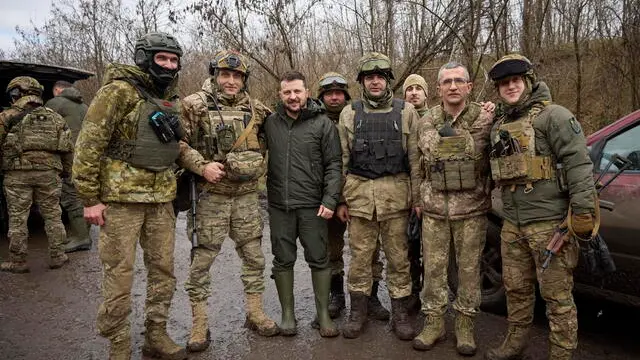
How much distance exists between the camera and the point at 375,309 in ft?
12.9

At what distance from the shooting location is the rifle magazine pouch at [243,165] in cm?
340

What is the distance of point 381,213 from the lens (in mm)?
3500

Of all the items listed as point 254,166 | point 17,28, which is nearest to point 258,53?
point 254,166

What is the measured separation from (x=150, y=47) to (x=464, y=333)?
2.94m

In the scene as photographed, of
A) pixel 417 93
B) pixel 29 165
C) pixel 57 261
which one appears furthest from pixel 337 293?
pixel 29 165

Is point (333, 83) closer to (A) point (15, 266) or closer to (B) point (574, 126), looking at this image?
(B) point (574, 126)

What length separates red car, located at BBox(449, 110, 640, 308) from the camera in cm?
290

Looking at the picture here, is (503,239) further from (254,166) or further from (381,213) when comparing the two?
(254,166)

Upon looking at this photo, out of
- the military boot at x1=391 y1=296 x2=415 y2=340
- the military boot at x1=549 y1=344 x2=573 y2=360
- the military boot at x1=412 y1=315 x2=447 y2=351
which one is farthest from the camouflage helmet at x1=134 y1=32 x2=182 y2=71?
the military boot at x1=549 y1=344 x2=573 y2=360

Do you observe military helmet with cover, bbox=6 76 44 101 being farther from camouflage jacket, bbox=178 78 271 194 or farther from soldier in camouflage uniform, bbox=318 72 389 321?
soldier in camouflage uniform, bbox=318 72 389 321

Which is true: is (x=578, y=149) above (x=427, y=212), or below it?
above

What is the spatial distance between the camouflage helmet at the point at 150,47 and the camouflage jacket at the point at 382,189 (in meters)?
1.42

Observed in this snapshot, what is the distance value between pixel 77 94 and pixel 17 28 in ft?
44.7

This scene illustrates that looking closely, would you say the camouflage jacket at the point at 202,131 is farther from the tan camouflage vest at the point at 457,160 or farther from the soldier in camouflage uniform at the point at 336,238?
the tan camouflage vest at the point at 457,160
